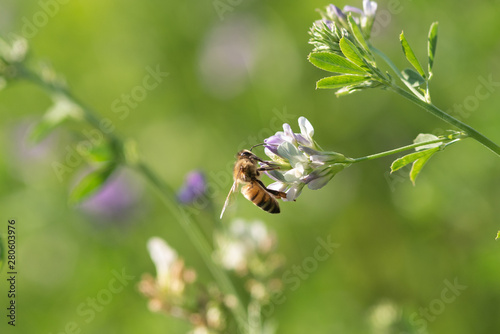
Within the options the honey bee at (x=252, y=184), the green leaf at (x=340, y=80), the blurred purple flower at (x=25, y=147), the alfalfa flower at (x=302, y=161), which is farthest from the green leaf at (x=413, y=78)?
the blurred purple flower at (x=25, y=147)

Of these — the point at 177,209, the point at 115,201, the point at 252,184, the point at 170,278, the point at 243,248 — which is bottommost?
the point at 115,201

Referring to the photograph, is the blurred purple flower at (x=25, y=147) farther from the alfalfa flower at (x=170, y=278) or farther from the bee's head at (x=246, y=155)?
the bee's head at (x=246, y=155)

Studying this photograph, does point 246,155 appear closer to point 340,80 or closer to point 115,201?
point 340,80

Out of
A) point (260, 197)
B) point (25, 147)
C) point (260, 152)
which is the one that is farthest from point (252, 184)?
point (25, 147)

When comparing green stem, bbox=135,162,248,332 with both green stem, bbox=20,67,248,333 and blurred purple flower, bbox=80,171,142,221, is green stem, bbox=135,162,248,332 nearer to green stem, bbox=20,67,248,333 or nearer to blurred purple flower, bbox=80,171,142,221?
green stem, bbox=20,67,248,333

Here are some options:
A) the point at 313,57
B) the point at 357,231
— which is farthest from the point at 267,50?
the point at 313,57
